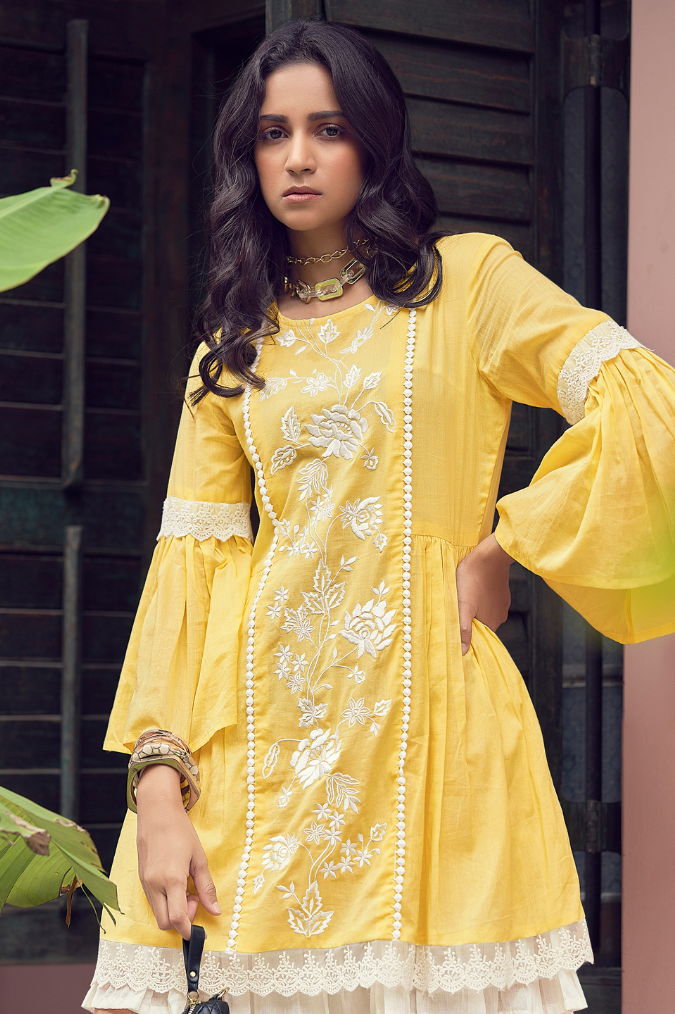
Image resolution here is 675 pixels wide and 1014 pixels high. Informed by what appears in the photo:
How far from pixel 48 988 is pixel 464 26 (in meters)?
2.40

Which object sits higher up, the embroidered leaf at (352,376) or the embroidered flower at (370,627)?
the embroidered leaf at (352,376)

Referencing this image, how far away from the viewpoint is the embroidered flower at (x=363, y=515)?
4.96ft

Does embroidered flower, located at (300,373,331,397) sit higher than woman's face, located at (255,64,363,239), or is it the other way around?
woman's face, located at (255,64,363,239)

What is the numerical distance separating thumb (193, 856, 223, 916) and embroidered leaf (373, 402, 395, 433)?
0.59 meters

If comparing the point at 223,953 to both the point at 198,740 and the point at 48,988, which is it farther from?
the point at 48,988

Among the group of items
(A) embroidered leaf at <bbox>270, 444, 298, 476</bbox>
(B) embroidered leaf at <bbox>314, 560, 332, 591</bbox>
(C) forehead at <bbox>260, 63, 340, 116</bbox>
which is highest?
(C) forehead at <bbox>260, 63, 340, 116</bbox>

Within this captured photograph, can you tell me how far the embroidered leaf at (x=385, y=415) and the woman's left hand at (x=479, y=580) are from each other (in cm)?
19

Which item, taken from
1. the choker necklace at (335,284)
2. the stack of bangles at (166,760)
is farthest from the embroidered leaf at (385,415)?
the stack of bangles at (166,760)

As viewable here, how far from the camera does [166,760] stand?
4.81 feet

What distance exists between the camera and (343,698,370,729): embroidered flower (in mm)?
1450

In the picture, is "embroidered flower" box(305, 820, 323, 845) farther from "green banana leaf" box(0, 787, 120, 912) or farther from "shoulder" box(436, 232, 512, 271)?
"shoulder" box(436, 232, 512, 271)

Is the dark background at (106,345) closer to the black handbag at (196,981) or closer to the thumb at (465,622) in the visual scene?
the thumb at (465,622)

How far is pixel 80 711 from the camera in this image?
2895 mm

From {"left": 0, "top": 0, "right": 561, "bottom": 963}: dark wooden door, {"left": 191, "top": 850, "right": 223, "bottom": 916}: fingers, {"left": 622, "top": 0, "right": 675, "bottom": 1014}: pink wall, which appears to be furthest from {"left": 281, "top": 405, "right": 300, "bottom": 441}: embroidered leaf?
{"left": 0, "top": 0, "right": 561, "bottom": 963}: dark wooden door
